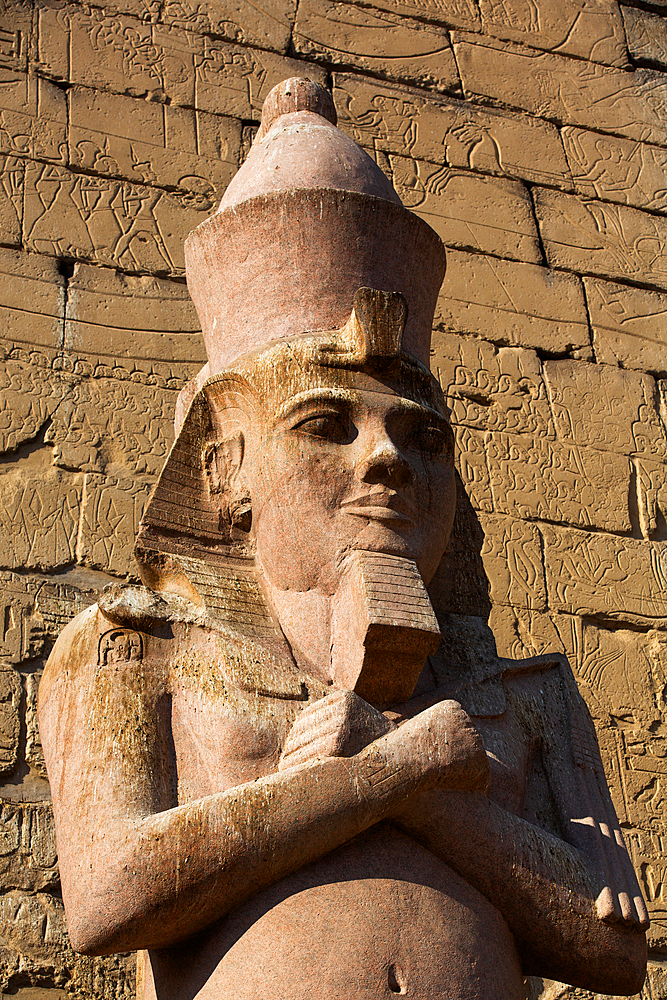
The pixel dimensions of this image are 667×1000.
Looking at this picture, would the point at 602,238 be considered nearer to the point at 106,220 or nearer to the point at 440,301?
the point at 440,301

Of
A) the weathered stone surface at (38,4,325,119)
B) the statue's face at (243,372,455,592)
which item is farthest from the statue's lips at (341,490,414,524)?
the weathered stone surface at (38,4,325,119)

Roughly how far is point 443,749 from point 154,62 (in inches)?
155

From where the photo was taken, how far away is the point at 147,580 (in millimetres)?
3123

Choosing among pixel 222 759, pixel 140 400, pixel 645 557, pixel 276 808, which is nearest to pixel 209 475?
pixel 222 759

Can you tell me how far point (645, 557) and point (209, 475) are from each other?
262cm

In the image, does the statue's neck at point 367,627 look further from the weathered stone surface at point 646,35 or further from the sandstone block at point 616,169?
the weathered stone surface at point 646,35

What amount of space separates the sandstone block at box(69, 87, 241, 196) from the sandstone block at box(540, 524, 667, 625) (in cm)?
200

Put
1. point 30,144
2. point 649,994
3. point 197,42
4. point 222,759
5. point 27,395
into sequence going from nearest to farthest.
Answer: point 222,759 → point 649,994 → point 27,395 → point 30,144 → point 197,42

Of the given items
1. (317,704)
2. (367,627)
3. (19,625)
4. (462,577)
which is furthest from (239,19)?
(317,704)

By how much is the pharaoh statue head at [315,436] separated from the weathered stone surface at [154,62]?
7.69ft

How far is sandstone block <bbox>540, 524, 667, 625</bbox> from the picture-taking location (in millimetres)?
5125

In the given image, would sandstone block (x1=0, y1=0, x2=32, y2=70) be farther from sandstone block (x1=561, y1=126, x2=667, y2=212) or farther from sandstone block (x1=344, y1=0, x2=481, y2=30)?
sandstone block (x1=561, y1=126, x2=667, y2=212)

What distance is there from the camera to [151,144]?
5.44 m

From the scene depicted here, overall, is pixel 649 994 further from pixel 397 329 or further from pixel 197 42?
pixel 197 42
